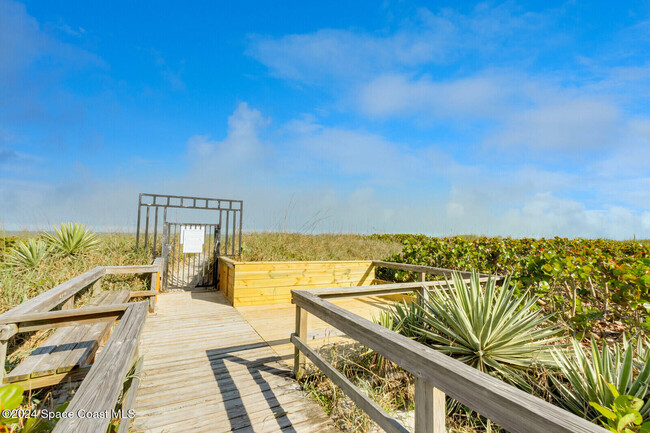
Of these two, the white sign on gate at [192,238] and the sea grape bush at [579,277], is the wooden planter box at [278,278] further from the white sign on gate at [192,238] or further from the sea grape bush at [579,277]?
the sea grape bush at [579,277]

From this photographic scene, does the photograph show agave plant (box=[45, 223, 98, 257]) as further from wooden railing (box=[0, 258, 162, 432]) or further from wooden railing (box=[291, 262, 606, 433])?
wooden railing (box=[291, 262, 606, 433])

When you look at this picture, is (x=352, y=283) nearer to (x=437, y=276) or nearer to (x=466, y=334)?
(x=437, y=276)

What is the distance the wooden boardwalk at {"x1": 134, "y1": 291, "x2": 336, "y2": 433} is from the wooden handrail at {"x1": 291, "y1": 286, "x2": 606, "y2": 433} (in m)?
1.04

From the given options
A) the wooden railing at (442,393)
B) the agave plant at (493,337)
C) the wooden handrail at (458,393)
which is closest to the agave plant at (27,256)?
the wooden railing at (442,393)

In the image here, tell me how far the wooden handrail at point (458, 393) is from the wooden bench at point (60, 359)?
2.28 metres

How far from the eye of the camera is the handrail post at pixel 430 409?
4.67 ft

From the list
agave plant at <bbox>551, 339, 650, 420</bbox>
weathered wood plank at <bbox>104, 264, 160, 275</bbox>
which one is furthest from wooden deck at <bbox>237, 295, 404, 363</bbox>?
agave plant at <bbox>551, 339, 650, 420</bbox>

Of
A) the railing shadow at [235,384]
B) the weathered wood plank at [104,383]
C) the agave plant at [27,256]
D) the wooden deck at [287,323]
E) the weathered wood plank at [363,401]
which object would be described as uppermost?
the agave plant at [27,256]

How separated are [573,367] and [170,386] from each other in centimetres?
338

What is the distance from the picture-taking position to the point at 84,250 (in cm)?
644

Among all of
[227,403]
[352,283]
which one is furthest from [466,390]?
[352,283]

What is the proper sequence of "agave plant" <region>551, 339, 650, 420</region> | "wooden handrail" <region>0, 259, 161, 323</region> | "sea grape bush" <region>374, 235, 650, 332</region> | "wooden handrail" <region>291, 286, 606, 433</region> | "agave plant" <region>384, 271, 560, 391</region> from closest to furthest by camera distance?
"wooden handrail" <region>291, 286, 606, 433</region>
"agave plant" <region>551, 339, 650, 420</region>
"wooden handrail" <region>0, 259, 161, 323</region>
"agave plant" <region>384, 271, 560, 391</region>
"sea grape bush" <region>374, 235, 650, 332</region>

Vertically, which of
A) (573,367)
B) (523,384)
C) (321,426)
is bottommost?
(321,426)

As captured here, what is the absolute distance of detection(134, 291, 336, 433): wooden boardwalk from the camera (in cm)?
239
